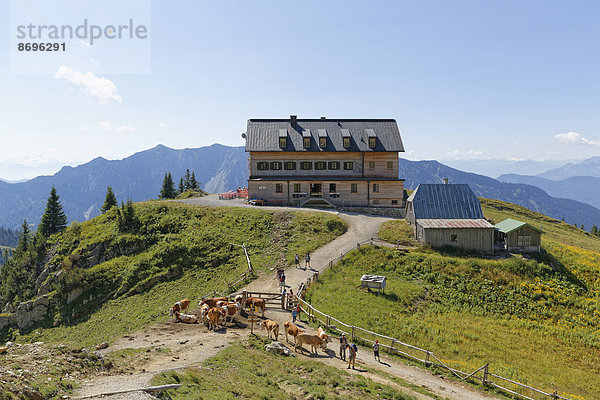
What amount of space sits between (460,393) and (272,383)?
10608mm

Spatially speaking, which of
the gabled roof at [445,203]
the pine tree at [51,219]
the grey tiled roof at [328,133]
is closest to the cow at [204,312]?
the gabled roof at [445,203]

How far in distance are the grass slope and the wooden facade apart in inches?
1633

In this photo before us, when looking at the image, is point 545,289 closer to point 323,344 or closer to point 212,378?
point 323,344

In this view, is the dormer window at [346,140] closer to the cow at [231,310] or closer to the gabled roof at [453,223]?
the gabled roof at [453,223]

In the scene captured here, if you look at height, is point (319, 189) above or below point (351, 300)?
above

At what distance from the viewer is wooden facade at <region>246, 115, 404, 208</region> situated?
61156 mm

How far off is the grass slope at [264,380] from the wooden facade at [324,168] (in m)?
41.5

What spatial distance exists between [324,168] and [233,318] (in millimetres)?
40615

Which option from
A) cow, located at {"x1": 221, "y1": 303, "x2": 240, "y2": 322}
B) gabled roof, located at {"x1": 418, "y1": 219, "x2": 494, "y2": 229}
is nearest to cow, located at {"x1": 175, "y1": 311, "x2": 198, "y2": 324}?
cow, located at {"x1": 221, "y1": 303, "x2": 240, "y2": 322}

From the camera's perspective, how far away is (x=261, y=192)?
61.3m

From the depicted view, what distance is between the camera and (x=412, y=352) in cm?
2439

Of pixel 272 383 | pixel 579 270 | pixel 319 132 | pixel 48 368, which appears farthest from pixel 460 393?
pixel 319 132

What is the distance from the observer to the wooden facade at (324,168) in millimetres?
61156

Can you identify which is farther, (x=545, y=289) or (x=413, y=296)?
(x=545, y=289)
